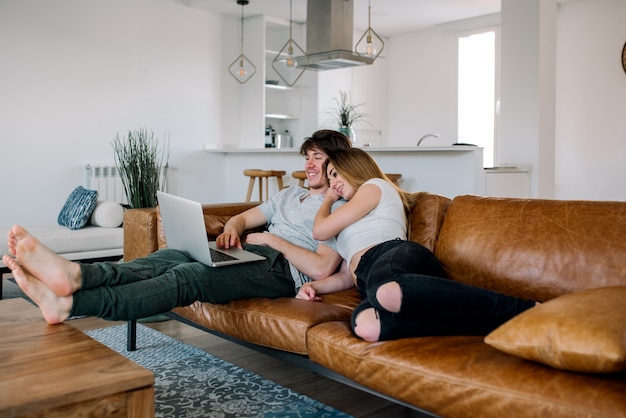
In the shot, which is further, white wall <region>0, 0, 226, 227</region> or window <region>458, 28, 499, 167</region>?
window <region>458, 28, 499, 167</region>

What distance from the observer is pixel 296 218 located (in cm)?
270

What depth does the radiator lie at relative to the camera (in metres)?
6.10

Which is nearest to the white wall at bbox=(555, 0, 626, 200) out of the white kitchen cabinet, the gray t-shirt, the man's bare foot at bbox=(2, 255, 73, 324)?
the white kitchen cabinet

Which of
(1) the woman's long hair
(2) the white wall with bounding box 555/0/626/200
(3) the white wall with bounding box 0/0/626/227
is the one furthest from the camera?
(2) the white wall with bounding box 555/0/626/200

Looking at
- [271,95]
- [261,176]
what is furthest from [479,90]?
[261,176]

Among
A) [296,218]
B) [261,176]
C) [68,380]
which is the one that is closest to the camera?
[68,380]

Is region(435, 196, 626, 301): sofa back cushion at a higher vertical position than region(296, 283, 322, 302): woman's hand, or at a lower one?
higher

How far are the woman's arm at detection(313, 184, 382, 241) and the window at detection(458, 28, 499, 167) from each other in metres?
5.78

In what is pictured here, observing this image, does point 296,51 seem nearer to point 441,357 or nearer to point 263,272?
point 263,272

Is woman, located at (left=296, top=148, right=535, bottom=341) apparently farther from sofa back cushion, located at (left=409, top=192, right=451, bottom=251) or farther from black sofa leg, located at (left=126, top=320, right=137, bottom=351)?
black sofa leg, located at (left=126, top=320, right=137, bottom=351)

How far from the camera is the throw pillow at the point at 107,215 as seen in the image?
4.57m

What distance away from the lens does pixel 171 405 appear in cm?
232

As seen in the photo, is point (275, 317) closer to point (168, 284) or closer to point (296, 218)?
point (168, 284)

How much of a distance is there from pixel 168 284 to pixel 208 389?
61 centimetres
